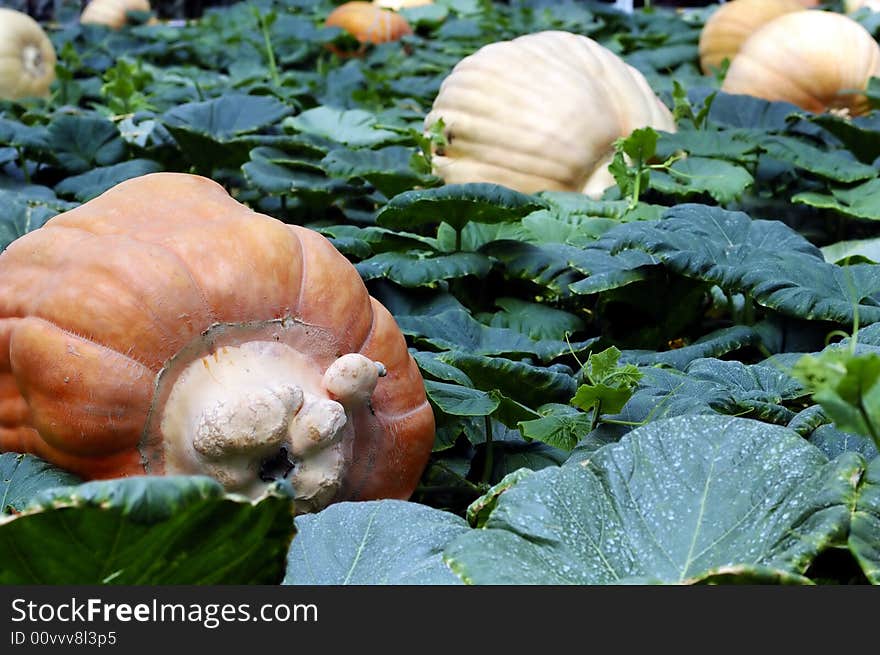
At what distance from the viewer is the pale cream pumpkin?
8.63 feet

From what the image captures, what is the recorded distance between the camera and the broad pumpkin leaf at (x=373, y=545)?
0.94 meters

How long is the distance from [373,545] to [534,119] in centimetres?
178

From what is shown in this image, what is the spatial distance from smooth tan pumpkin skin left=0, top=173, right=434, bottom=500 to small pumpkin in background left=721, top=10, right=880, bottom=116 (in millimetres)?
2475

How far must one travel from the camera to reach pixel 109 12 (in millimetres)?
6230

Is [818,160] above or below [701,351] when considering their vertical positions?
below

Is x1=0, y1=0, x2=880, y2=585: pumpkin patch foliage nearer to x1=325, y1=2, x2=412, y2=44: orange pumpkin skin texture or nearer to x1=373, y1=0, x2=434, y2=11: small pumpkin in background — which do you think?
x1=325, y1=2, x2=412, y2=44: orange pumpkin skin texture

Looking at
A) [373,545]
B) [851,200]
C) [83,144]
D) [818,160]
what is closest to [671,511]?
[373,545]

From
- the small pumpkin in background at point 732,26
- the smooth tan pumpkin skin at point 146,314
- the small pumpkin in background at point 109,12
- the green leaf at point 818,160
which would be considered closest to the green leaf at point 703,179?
the green leaf at point 818,160

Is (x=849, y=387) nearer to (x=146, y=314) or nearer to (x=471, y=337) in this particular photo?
(x=146, y=314)

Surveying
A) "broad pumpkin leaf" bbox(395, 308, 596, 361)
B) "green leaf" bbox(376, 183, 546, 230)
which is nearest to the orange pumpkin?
"green leaf" bbox(376, 183, 546, 230)

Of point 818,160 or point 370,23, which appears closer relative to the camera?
point 818,160

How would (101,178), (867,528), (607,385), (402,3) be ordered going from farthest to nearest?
(402,3) < (101,178) < (607,385) < (867,528)

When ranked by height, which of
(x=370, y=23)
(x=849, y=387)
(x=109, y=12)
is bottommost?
(x=109, y=12)

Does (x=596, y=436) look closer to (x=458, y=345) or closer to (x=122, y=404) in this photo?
(x=458, y=345)
